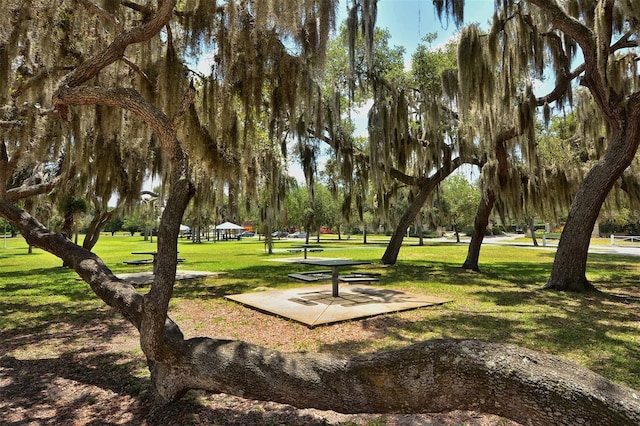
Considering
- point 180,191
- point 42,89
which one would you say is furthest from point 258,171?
point 180,191

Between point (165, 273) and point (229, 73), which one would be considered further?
point (229, 73)

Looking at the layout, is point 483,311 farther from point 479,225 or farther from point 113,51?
point 479,225

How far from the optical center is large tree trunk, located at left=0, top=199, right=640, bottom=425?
1474mm

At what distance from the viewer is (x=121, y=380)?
3244 millimetres

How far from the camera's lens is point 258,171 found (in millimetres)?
11609

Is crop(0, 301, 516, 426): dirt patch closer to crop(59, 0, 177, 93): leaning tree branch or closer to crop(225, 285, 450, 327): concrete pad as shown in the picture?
crop(225, 285, 450, 327): concrete pad

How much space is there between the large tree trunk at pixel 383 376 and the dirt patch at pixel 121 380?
0.31 m

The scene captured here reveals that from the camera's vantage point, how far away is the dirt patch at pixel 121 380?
2559mm

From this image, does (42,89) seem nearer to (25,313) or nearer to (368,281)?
(25,313)

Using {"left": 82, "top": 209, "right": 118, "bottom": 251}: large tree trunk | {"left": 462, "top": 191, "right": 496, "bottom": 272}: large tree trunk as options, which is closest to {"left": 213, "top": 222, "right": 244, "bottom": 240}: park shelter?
{"left": 82, "top": 209, "right": 118, "bottom": 251}: large tree trunk

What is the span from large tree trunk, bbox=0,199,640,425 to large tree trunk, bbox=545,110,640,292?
676 cm

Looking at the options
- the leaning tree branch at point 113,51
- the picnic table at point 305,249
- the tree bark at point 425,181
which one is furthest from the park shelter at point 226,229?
the leaning tree branch at point 113,51

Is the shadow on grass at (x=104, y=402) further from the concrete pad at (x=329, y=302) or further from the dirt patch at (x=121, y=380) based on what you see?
the concrete pad at (x=329, y=302)

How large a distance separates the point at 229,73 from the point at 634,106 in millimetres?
7120
